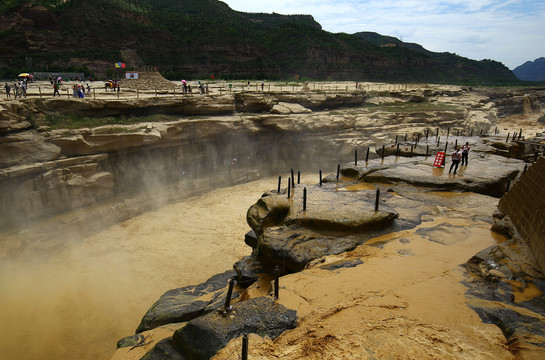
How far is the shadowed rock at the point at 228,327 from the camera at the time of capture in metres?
6.07

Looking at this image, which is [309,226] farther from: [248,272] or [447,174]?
[447,174]

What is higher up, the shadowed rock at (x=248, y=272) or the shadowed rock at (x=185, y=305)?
the shadowed rock at (x=248, y=272)

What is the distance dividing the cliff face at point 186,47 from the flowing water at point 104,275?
34600 mm

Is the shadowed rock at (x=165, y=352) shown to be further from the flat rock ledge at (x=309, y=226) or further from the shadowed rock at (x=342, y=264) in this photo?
the shadowed rock at (x=342, y=264)

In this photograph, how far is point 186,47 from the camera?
209 ft

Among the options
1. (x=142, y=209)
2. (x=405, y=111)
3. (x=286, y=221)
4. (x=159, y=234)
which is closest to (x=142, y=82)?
(x=142, y=209)

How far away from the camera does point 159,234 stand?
19641 mm

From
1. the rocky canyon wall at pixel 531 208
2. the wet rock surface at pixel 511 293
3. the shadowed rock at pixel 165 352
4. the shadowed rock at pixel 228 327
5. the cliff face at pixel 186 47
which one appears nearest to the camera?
the wet rock surface at pixel 511 293

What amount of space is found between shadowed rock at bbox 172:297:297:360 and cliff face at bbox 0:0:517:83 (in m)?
47.5

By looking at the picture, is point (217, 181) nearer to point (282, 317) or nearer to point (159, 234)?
point (159, 234)

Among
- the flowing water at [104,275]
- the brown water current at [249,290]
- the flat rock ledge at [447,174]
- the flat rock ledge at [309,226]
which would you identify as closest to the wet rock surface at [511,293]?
the brown water current at [249,290]

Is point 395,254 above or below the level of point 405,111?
below

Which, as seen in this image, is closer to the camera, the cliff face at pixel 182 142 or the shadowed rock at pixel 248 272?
the shadowed rock at pixel 248 272

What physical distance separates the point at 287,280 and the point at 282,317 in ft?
5.54
